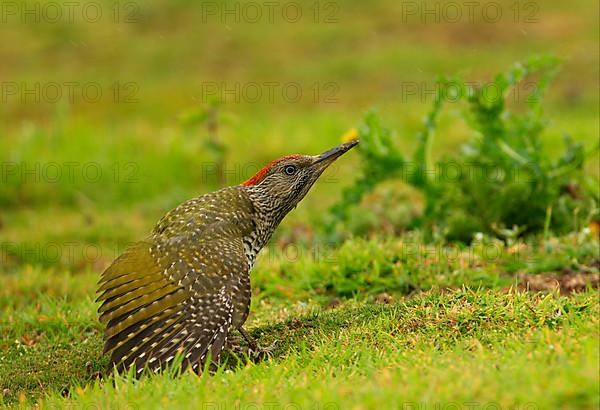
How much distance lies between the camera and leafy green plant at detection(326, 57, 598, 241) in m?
7.95

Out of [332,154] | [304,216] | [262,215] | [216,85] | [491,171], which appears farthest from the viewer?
[216,85]

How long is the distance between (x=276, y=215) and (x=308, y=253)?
1597 millimetres

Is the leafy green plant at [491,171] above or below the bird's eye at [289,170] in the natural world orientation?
below

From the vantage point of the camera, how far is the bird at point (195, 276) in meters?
5.19

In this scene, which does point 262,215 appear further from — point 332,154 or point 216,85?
point 216,85

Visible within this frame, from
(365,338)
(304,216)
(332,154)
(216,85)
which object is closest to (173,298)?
(365,338)

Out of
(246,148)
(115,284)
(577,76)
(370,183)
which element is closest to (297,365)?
(115,284)

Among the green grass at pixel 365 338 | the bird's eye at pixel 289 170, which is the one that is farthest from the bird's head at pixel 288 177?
the green grass at pixel 365 338

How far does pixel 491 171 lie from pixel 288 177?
244 cm

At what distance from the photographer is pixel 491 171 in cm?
816

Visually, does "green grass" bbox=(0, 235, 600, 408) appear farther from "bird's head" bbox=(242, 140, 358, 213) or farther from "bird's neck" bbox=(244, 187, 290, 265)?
"bird's head" bbox=(242, 140, 358, 213)

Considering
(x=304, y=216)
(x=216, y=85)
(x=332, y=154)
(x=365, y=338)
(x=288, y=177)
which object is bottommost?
(x=304, y=216)

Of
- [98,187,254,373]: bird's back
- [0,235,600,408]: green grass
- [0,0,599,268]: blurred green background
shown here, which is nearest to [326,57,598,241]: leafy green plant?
[0,235,600,408]: green grass

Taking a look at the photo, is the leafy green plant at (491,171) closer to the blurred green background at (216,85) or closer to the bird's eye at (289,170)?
the blurred green background at (216,85)
